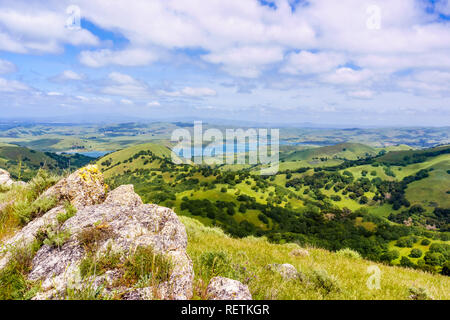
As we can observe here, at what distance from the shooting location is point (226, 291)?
451 centimetres

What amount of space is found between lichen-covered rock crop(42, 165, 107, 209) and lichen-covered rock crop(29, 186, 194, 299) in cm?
203

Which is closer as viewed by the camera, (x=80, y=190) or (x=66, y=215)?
(x=66, y=215)

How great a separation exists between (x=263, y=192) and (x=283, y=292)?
178 m

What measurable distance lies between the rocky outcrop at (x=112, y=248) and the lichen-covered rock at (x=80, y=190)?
3.74 feet

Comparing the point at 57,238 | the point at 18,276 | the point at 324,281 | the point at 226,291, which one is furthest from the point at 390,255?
the point at 18,276

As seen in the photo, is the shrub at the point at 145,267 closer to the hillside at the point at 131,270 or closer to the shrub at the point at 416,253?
the hillside at the point at 131,270

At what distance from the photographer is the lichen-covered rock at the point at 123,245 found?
4.47 meters

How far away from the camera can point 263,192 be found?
17975 cm

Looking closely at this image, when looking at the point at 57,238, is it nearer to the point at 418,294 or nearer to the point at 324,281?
the point at 324,281

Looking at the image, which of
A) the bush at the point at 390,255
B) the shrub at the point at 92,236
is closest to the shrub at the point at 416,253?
the bush at the point at 390,255

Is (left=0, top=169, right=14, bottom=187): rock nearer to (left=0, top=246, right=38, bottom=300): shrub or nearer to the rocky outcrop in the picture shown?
the rocky outcrop

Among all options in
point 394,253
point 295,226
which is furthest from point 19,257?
point 295,226

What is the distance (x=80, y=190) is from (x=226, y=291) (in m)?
7.44
